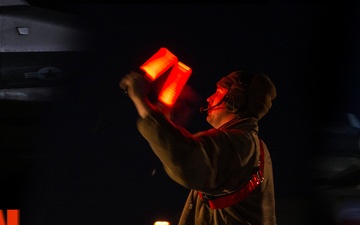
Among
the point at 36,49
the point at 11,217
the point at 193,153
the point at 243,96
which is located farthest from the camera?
the point at 11,217

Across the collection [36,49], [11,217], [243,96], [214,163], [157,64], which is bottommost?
[11,217]

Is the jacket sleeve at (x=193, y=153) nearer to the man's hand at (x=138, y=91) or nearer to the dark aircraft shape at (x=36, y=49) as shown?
the man's hand at (x=138, y=91)

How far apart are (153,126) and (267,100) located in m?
0.62

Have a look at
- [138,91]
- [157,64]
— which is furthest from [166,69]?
[138,91]

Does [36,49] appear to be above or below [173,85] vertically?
below

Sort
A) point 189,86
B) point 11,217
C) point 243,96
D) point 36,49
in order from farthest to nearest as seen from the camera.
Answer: point 11,217 < point 36,49 < point 189,86 < point 243,96

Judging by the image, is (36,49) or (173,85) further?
A: (36,49)

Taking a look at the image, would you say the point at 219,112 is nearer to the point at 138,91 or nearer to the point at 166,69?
the point at 166,69

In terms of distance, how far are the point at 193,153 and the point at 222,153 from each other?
143mm

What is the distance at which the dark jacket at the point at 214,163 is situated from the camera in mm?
2049

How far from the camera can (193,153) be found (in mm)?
2055

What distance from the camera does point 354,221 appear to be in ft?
11.8

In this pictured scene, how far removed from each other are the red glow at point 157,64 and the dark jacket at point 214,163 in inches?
7.4

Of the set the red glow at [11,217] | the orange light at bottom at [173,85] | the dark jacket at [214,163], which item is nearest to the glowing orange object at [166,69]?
the orange light at bottom at [173,85]
